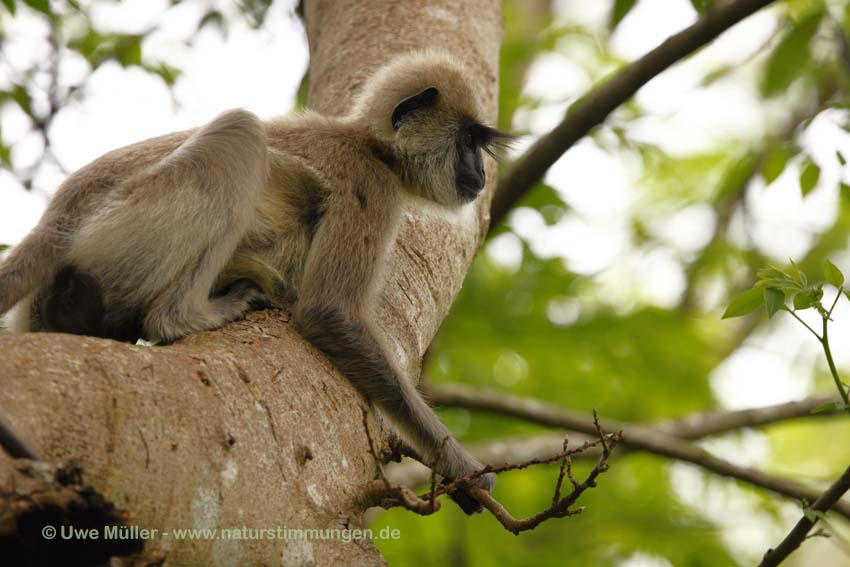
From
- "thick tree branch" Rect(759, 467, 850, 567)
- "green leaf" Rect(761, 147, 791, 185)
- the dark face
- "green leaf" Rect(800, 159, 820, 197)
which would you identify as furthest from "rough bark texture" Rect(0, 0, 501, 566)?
"green leaf" Rect(761, 147, 791, 185)

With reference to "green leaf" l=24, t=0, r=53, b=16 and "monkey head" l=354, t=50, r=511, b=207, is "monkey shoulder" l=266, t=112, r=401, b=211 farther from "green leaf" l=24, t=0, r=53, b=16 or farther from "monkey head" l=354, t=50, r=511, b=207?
"green leaf" l=24, t=0, r=53, b=16

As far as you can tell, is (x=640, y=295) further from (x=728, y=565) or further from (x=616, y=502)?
(x=728, y=565)

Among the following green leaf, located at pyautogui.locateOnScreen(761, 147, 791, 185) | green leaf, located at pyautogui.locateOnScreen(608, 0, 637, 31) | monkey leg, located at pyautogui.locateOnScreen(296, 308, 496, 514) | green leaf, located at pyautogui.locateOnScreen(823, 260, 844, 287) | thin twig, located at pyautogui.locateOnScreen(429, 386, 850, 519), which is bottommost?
thin twig, located at pyautogui.locateOnScreen(429, 386, 850, 519)

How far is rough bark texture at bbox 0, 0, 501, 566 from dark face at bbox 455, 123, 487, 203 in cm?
184

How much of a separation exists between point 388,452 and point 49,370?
168 centimetres

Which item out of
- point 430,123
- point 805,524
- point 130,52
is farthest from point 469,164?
point 130,52

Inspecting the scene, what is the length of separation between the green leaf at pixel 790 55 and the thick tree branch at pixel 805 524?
327 centimetres

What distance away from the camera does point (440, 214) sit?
217 inches

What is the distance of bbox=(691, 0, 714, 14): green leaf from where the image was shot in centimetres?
557

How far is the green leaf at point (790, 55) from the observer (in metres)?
5.79

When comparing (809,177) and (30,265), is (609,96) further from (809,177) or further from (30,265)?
(30,265)

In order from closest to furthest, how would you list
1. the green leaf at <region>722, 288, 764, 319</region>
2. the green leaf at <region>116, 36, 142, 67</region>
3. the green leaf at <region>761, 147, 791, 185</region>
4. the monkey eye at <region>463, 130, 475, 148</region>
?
the green leaf at <region>722, 288, 764, 319</region>, the green leaf at <region>761, 147, 791, 185</region>, the monkey eye at <region>463, 130, 475, 148</region>, the green leaf at <region>116, 36, 142, 67</region>

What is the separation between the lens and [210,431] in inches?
121

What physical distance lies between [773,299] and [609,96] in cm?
262
